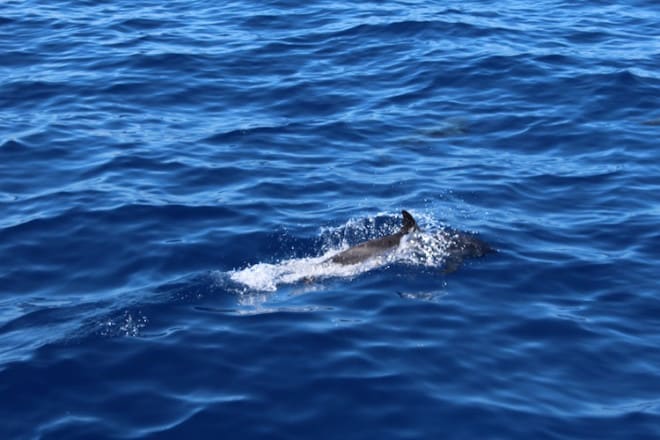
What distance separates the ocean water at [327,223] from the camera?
39.0 feet

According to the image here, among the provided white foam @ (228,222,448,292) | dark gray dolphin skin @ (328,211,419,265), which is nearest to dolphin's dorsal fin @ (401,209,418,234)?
dark gray dolphin skin @ (328,211,419,265)

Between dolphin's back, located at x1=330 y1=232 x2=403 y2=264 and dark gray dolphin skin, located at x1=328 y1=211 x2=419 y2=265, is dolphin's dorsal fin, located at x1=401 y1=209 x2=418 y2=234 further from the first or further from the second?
dolphin's back, located at x1=330 y1=232 x2=403 y2=264

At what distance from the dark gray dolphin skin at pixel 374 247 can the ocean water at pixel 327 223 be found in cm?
13

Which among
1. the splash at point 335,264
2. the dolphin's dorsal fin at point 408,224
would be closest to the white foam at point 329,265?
the splash at point 335,264

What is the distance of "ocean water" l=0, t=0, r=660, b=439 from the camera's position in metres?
11.9

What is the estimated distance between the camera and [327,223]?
54.8 feet

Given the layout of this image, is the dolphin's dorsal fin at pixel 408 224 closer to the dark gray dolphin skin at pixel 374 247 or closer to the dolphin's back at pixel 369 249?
the dark gray dolphin skin at pixel 374 247

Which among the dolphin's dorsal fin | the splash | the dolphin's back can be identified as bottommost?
the splash

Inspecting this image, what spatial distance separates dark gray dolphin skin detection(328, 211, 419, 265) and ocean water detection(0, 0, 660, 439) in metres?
0.13

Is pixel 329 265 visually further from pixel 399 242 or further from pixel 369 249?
pixel 399 242

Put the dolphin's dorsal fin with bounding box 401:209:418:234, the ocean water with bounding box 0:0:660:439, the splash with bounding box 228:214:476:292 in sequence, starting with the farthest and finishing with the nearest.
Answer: the dolphin's dorsal fin with bounding box 401:209:418:234, the splash with bounding box 228:214:476:292, the ocean water with bounding box 0:0:660:439

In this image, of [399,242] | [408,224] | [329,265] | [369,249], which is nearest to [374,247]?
[369,249]

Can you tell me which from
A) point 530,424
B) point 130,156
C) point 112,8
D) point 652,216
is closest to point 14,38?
point 112,8

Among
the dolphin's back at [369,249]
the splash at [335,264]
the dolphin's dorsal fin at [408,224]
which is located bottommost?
the splash at [335,264]
